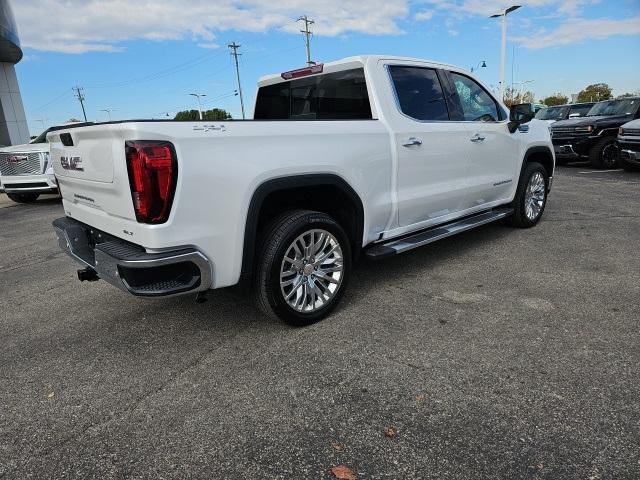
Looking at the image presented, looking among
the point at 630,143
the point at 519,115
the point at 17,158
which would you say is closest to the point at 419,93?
the point at 519,115

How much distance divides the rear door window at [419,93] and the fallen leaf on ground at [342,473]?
→ 9.38 feet

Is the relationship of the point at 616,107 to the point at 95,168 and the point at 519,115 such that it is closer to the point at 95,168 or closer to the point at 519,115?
the point at 519,115

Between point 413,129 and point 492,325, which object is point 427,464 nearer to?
point 492,325

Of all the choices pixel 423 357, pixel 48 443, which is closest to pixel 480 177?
pixel 423 357

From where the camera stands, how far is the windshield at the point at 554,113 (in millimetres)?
16031

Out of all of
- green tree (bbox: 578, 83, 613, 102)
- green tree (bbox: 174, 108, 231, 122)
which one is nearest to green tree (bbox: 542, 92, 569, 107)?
green tree (bbox: 578, 83, 613, 102)

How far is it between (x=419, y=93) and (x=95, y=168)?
A: 2758mm

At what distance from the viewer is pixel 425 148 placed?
4.01 metres

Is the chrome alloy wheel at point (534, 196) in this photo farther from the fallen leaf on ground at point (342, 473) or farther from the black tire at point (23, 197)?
the black tire at point (23, 197)

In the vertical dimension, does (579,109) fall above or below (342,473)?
above

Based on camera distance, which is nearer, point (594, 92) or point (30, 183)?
point (30, 183)

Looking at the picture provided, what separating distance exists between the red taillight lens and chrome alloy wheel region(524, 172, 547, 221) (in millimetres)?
4583

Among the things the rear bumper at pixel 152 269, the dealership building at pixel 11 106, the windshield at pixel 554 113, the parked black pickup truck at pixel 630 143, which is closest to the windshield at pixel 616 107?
the windshield at pixel 554 113

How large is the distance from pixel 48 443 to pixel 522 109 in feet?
16.8
